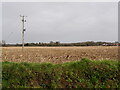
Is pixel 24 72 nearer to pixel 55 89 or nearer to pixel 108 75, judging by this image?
pixel 55 89

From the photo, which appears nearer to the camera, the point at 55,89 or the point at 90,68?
the point at 55,89

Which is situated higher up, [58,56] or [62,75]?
[58,56]

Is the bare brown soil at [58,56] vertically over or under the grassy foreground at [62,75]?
over

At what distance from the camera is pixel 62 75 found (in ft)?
36.1

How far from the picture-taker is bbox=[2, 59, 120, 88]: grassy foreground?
10328 mm

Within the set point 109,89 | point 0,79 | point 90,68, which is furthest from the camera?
point 90,68

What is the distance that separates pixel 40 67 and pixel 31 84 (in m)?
1.65

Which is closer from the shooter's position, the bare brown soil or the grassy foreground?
the grassy foreground

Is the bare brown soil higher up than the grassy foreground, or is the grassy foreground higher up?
the bare brown soil

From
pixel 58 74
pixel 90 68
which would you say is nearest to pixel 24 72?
pixel 58 74

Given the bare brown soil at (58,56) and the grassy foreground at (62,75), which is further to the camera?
the bare brown soil at (58,56)

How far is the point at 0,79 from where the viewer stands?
35.8 feet

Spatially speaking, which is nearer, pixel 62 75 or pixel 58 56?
pixel 62 75

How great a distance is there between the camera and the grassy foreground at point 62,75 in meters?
10.3
